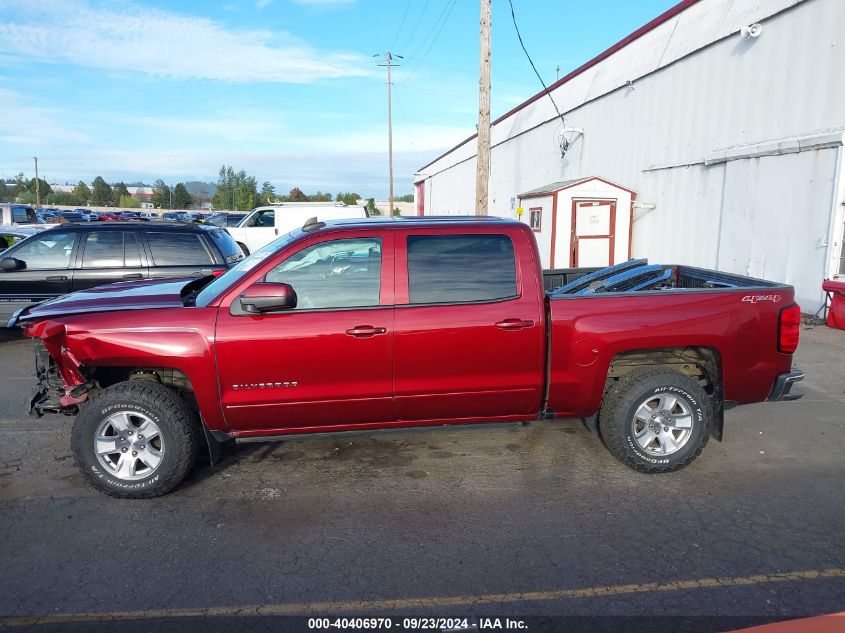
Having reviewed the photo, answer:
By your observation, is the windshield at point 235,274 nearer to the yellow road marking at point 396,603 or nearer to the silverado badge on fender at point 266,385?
the silverado badge on fender at point 266,385

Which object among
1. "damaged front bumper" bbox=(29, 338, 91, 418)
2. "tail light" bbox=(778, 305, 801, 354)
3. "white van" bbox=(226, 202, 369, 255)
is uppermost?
"white van" bbox=(226, 202, 369, 255)

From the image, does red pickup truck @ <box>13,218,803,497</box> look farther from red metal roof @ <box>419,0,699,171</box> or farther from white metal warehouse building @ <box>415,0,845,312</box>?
red metal roof @ <box>419,0,699,171</box>

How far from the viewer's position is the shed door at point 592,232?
16.1 m

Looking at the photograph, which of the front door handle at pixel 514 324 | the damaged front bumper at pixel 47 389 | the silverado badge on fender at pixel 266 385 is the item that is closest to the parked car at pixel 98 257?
the damaged front bumper at pixel 47 389

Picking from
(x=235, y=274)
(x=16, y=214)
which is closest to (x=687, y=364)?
(x=235, y=274)

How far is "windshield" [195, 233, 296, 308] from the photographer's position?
432 centimetres

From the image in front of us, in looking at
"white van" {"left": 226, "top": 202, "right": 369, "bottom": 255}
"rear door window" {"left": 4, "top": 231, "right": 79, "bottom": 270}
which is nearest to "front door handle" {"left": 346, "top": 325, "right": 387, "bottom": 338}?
"rear door window" {"left": 4, "top": 231, "right": 79, "bottom": 270}

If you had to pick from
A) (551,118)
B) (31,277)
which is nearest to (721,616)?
(31,277)

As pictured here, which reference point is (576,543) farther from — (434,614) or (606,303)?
(606,303)

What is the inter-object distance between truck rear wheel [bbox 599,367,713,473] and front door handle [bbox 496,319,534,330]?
2.98 ft

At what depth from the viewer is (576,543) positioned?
3.72m

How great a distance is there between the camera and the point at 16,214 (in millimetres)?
21609

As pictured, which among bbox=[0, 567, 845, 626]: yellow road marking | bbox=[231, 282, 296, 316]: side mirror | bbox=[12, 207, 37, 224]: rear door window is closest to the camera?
bbox=[0, 567, 845, 626]: yellow road marking

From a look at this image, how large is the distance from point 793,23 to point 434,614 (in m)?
12.1
